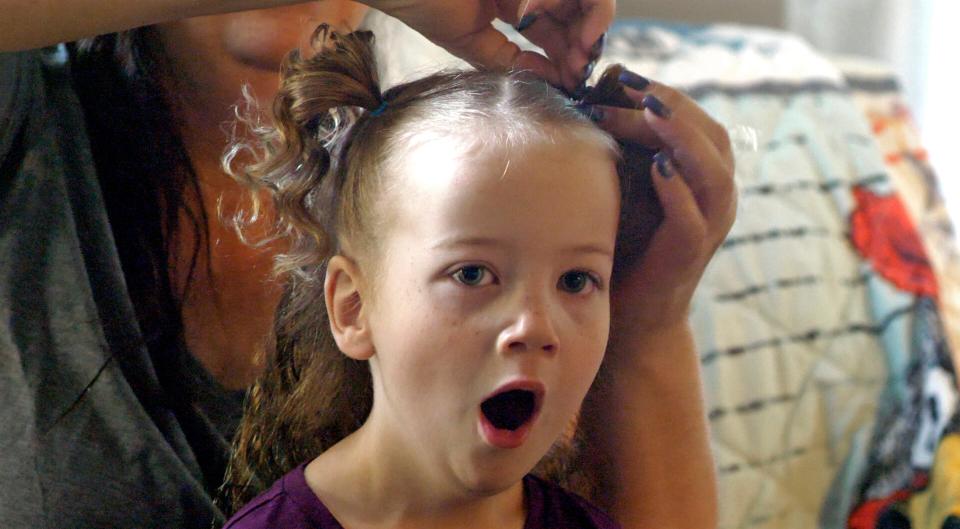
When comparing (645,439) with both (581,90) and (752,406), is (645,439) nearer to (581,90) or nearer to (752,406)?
(581,90)

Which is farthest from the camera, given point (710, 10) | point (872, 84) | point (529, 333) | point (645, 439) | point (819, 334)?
point (710, 10)

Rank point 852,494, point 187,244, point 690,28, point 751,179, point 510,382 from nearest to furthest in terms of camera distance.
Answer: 1. point 510,382
2. point 187,244
3. point 852,494
4. point 751,179
5. point 690,28

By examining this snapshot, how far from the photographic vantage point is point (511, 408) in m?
0.46

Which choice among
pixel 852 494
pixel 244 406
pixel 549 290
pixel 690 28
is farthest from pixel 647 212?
pixel 690 28

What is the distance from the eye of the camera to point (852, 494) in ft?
2.74

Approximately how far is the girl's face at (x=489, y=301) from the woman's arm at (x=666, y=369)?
0.07 meters

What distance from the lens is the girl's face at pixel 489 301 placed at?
1.48ft

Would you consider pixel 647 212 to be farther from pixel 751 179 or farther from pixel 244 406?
pixel 751 179

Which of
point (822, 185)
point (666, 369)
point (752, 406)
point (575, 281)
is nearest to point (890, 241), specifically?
point (822, 185)

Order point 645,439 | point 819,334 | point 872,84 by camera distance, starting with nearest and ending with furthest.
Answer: point 645,439
point 819,334
point 872,84

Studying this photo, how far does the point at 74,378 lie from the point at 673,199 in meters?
0.30

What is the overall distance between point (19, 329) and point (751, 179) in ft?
2.08

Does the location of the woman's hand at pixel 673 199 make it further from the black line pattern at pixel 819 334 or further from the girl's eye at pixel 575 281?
the black line pattern at pixel 819 334

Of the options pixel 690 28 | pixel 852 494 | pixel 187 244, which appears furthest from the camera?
pixel 690 28
